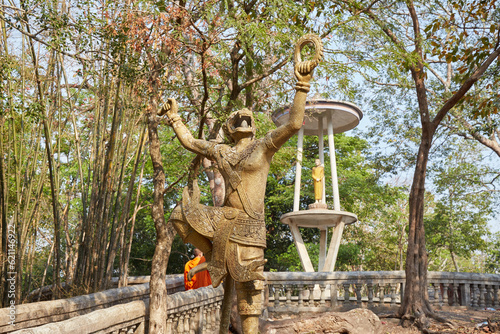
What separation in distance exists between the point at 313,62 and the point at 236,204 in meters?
1.22

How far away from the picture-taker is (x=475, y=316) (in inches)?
338

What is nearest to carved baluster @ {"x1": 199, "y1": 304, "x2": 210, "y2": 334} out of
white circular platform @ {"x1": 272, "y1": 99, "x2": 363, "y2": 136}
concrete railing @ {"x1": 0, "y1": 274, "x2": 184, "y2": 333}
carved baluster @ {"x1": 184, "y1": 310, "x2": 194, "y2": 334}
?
carved baluster @ {"x1": 184, "y1": 310, "x2": 194, "y2": 334}

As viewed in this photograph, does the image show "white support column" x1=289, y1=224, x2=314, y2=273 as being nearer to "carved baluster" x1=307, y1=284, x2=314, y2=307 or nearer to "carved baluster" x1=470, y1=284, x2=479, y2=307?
"carved baluster" x1=307, y1=284, x2=314, y2=307

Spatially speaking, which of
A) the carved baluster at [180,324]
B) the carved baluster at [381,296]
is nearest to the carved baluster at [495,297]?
the carved baluster at [381,296]

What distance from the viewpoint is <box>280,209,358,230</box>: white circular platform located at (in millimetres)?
11352

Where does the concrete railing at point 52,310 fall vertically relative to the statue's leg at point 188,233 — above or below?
below

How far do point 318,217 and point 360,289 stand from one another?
2584 millimetres

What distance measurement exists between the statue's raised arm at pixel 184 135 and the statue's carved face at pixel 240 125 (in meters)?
0.21

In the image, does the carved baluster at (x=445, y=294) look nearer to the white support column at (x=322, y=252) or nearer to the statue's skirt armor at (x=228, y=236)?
the white support column at (x=322, y=252)

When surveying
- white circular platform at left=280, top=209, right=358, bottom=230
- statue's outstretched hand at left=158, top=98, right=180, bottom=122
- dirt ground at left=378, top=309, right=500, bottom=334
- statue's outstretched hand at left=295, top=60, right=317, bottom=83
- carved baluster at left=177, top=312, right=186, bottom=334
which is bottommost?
dirt ground at left=378, top=309, right=500, bottom=334

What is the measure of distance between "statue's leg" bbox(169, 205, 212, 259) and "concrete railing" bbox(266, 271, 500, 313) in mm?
5121

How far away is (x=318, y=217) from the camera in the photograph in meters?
11.7

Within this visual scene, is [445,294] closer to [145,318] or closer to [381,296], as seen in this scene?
[381,296]

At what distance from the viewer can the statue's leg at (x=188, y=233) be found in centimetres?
386
